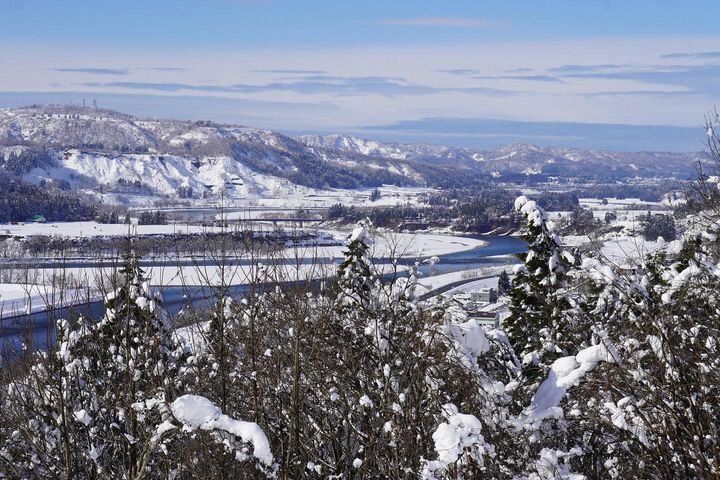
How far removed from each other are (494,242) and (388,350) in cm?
8045

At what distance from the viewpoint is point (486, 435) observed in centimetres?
476

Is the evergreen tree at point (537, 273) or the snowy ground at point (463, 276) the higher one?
the evergreen tree at point (537, 273)

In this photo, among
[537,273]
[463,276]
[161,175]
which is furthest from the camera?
[161,175]

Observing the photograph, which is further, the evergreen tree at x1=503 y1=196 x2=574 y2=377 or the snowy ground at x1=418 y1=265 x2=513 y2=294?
the snowy ground at x1=418 y1=265 x2=513 y2=294

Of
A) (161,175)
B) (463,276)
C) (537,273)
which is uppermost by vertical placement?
(537,273)

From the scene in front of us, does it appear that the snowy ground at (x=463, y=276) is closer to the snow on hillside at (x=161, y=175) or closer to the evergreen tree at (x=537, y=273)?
the evergreen tree at (x=537, y=273)

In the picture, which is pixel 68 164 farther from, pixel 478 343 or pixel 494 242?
pixel 478 343

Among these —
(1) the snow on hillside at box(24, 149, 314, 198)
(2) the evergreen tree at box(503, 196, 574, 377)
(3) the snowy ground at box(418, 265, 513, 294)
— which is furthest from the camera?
(1) the snow on hillside at box(24, 149, 314, 198)

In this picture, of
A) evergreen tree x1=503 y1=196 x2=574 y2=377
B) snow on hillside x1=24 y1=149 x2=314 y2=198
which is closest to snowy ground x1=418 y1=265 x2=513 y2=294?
evergreen tree x1=503 y1=196 x2=574 y2=377

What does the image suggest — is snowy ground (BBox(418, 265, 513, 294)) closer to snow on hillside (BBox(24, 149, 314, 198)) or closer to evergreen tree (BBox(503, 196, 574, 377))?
evergreen tree (BBox(503, 196, 574, 377))

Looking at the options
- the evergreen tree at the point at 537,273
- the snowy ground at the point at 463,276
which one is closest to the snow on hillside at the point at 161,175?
the snowy ground at the point at 463,276

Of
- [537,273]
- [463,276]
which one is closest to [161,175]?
[463,276]

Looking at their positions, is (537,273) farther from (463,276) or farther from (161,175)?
(161,175)

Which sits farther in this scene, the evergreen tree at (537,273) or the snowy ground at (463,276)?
the snowy ground at (463,276)
